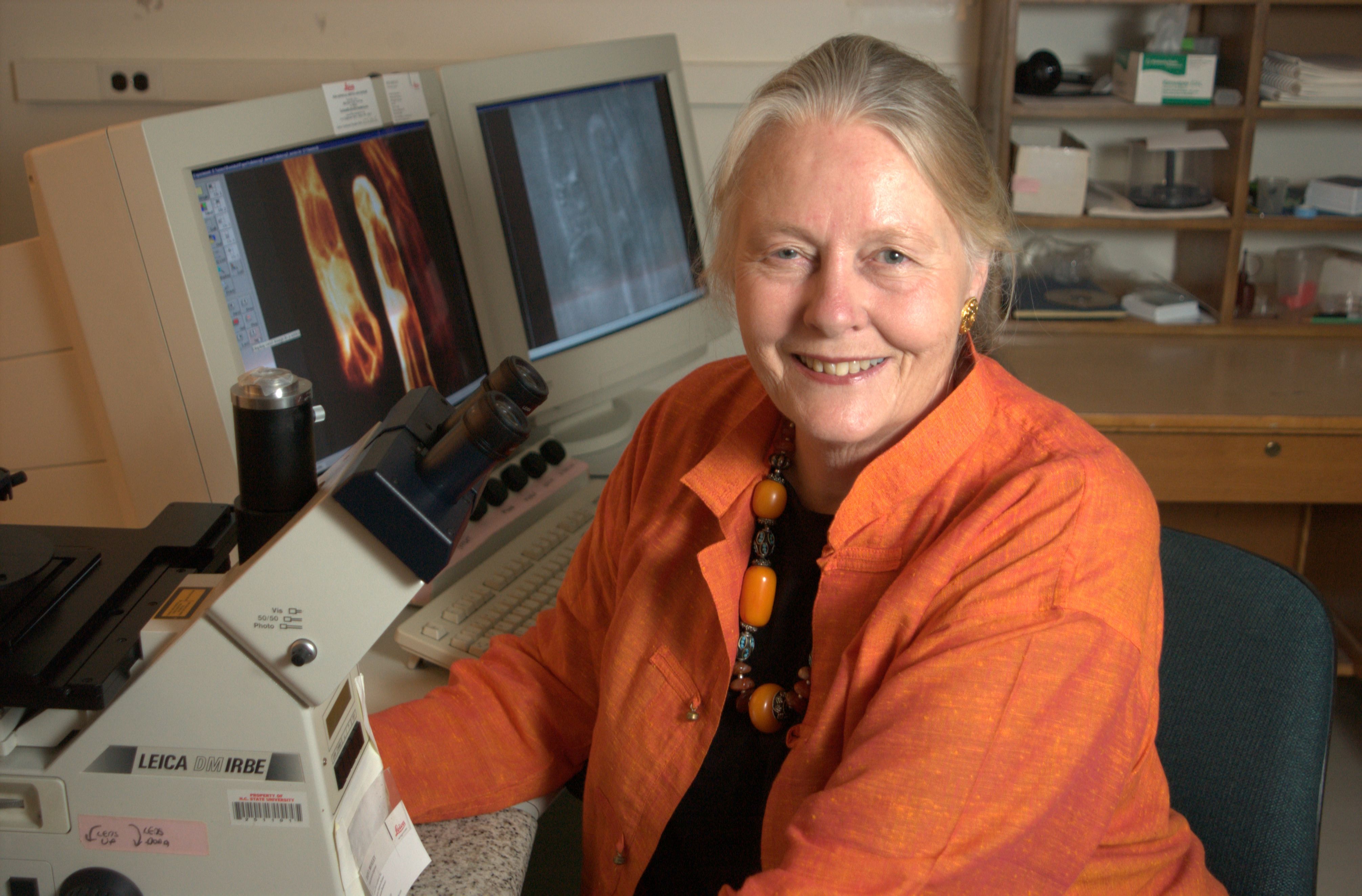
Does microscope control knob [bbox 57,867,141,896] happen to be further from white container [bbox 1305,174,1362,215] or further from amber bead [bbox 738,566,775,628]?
white container [bbox 1305,174,1362,215]

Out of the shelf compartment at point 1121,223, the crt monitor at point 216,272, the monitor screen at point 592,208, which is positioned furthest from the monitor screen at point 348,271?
the shelf compartment at point 1121,223

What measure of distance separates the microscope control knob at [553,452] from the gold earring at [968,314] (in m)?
0.75

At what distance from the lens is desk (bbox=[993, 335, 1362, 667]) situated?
1896 millimetres

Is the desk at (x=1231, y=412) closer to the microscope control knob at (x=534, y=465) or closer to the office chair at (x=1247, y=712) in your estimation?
the office chair at (x=1247, y=712)

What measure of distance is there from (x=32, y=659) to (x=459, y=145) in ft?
3.38

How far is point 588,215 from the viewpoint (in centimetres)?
175

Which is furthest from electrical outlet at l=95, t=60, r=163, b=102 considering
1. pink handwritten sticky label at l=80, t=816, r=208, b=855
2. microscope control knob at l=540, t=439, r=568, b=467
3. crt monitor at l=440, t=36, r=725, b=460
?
pink handwritten sticky label at l=80, t=816, r=208, b=855

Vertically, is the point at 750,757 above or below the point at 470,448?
below

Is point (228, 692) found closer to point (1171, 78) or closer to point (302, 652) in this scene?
point (302, 652)

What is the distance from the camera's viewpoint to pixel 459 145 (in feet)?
5.03

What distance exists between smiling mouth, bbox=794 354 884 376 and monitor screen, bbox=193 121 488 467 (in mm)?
572

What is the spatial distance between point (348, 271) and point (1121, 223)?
5.48 ft

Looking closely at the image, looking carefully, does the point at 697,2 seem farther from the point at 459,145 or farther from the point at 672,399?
the point at 672,399

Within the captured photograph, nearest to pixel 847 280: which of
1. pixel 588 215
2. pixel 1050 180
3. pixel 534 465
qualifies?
pixel 534 465
